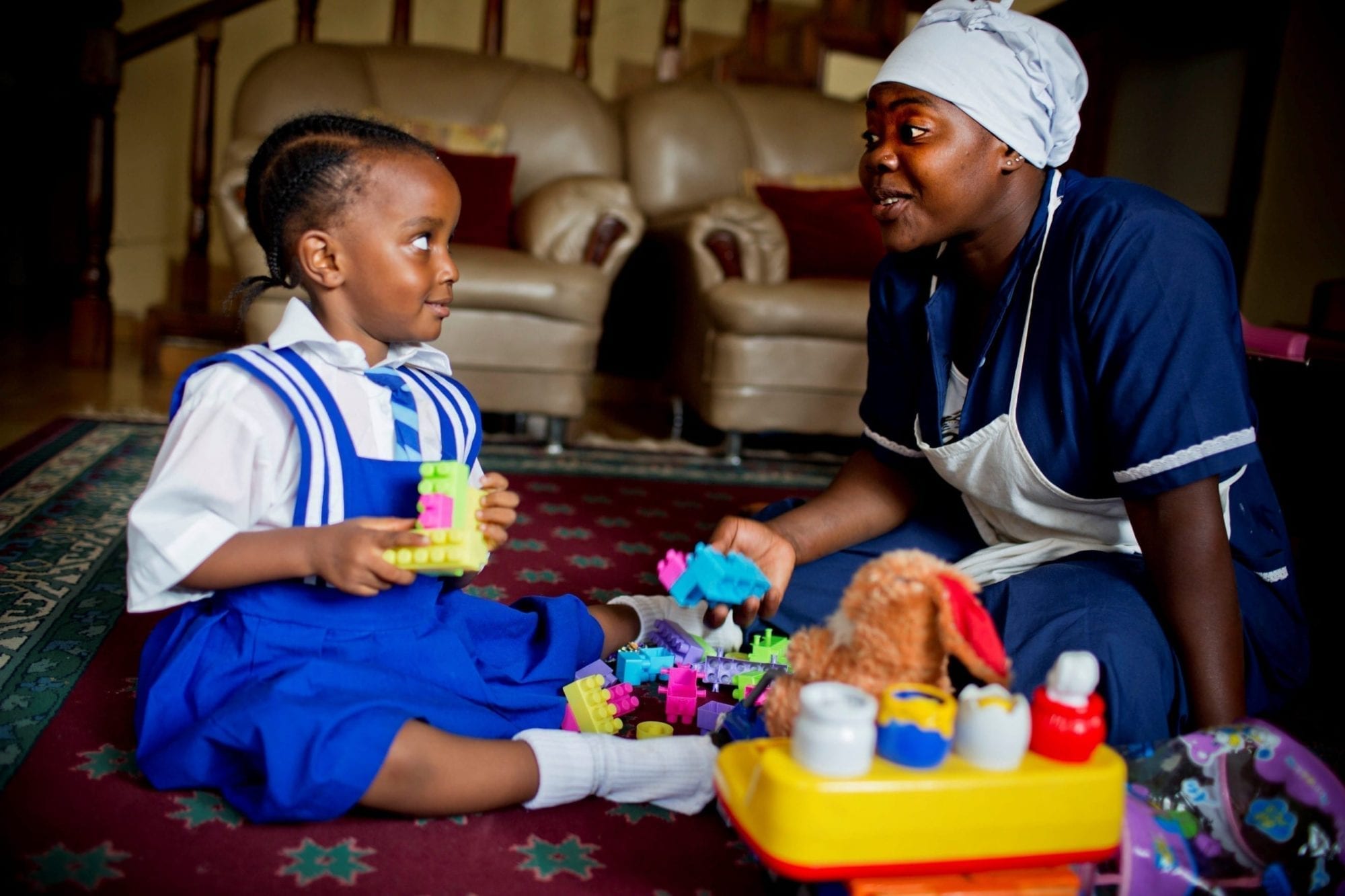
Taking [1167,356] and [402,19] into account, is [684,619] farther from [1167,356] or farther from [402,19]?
[402,19]

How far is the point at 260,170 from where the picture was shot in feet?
4.23

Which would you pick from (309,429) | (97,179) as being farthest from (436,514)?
(97,179)

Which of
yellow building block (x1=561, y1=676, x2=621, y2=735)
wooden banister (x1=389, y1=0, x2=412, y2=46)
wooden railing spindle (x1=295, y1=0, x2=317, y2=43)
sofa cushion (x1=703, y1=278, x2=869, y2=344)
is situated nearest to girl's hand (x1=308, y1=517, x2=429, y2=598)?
yellow building block (x1=561, y1=676, x2=621, y2=735)

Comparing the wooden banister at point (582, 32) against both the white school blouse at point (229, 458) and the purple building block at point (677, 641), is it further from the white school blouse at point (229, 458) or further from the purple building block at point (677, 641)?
the white school blouse at point (229, 458)

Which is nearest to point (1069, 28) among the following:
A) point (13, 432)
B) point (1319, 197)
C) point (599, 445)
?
point (1319, 197)

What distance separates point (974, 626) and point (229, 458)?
2.38 feet

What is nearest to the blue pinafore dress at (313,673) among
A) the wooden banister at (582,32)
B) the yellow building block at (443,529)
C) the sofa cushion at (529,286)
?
the yellow building block at (443,529)

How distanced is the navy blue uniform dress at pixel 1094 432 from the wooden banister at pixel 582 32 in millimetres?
3281

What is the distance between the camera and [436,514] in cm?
106

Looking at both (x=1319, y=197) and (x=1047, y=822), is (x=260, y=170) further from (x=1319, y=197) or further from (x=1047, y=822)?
(x=1319, y=197)

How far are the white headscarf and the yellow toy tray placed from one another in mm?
773

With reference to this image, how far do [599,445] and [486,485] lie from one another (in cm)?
204

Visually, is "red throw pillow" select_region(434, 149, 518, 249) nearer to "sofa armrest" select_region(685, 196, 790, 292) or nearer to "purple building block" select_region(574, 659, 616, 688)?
"sofa armrest" select_region(685, 196, 790, 292)

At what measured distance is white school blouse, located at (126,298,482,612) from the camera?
3.56ft
